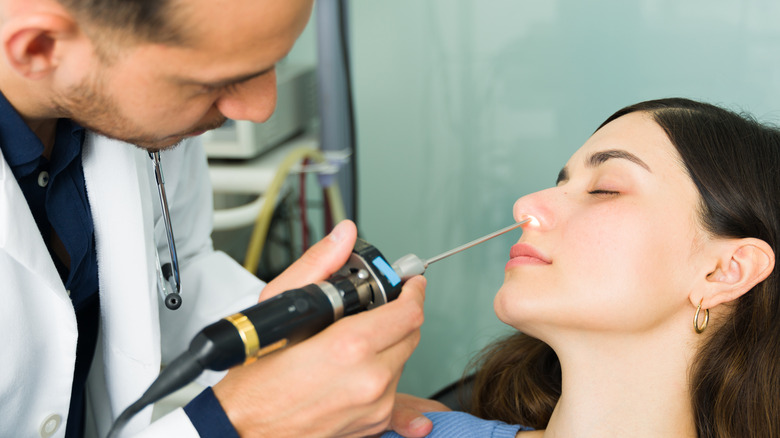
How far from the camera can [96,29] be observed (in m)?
0.79

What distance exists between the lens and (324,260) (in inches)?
33.2

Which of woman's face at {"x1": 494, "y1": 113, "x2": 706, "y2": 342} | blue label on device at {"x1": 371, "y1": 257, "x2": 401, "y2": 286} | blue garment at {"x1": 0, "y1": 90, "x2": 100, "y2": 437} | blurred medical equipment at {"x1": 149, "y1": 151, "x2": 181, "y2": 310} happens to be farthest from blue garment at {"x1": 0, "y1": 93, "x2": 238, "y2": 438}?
woman's face at {"x1": 494, "y1": 113, "x2": 706, "y2": 342}

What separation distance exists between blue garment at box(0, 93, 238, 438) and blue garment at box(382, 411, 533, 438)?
0.54 meters

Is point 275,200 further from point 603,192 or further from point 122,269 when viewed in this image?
point 603,192

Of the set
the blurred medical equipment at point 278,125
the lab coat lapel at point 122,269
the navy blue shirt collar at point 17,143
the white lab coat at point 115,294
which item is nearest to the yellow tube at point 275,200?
the blurred medical equipment at point 278,125

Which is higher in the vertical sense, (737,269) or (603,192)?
(603,192)

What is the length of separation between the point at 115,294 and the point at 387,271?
19.3 inches

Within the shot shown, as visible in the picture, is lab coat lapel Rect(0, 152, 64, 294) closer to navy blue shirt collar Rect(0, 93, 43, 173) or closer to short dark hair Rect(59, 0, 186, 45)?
navy blue shirt collar Rect(0, 93, 43, 173)

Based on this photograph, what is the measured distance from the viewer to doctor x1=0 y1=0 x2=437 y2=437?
77 cm

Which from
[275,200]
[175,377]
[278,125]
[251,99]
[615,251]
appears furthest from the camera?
[278,125]

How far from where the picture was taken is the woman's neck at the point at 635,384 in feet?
3.44

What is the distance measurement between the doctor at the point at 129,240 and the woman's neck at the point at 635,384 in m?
0.28

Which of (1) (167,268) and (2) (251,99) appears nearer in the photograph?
(2) (251,99)

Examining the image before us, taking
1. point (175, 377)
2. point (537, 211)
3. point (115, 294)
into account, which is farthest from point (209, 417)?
point (537, 211)
